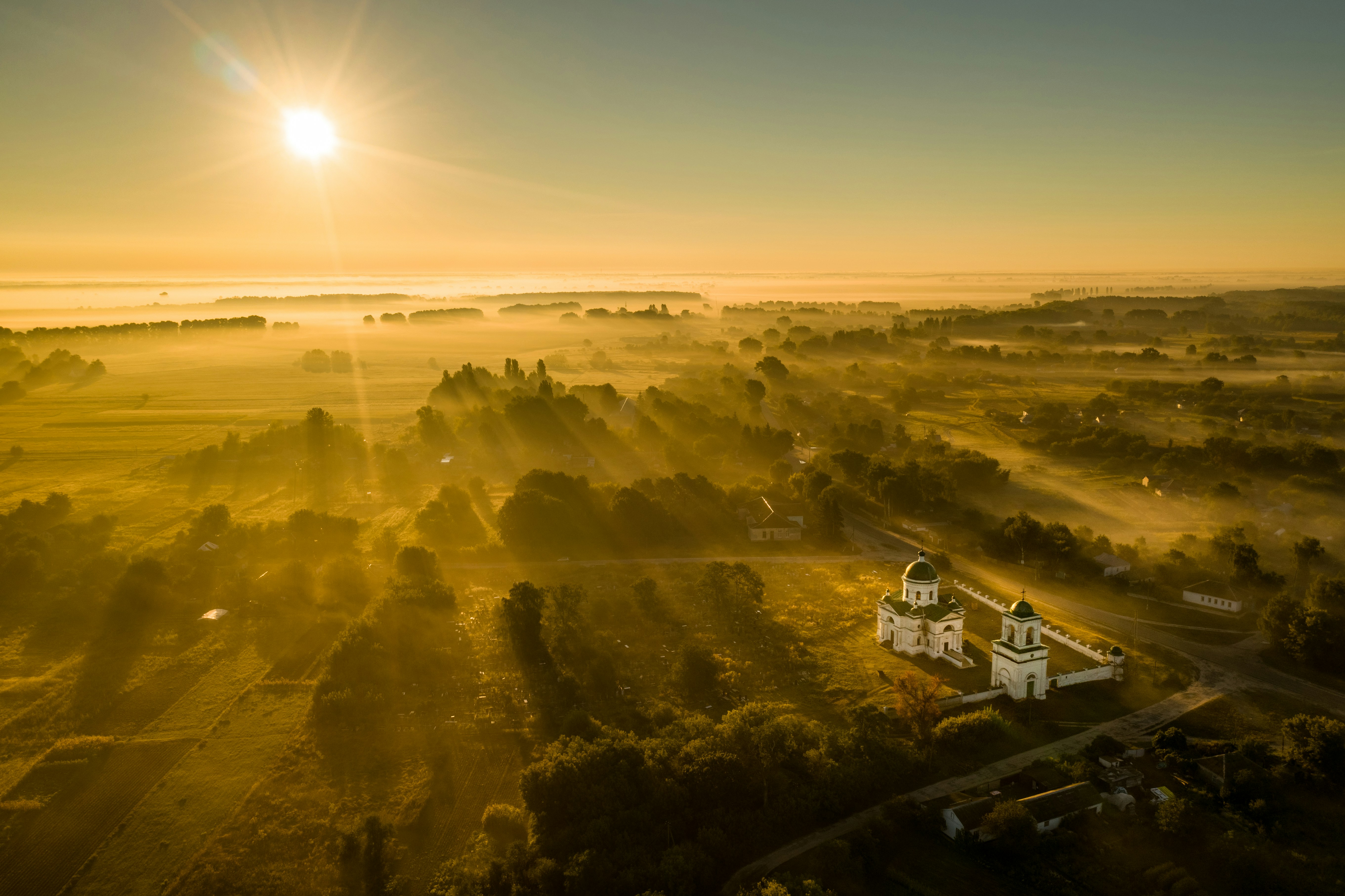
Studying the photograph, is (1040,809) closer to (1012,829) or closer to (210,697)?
(1012,829)

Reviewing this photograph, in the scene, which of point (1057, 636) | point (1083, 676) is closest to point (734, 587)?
point (1057, 636)

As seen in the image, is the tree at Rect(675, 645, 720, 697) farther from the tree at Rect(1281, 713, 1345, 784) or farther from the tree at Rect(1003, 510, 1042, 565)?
the tree at Rect(1003, 510, 1042, 565)

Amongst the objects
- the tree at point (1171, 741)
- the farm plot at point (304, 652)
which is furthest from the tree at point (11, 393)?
the tree at point (1171, 741)

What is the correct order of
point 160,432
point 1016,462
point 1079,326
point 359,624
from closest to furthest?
point 359,624
point 1016,462
point 160,432
point 1079,326

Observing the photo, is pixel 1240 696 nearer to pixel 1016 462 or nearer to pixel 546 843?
pixel 546 843

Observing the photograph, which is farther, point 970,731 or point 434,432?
point 434,432

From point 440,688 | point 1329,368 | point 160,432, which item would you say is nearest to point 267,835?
point 440,688

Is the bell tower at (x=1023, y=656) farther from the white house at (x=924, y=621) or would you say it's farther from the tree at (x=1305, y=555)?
the tree at (x=1305, y=555)
